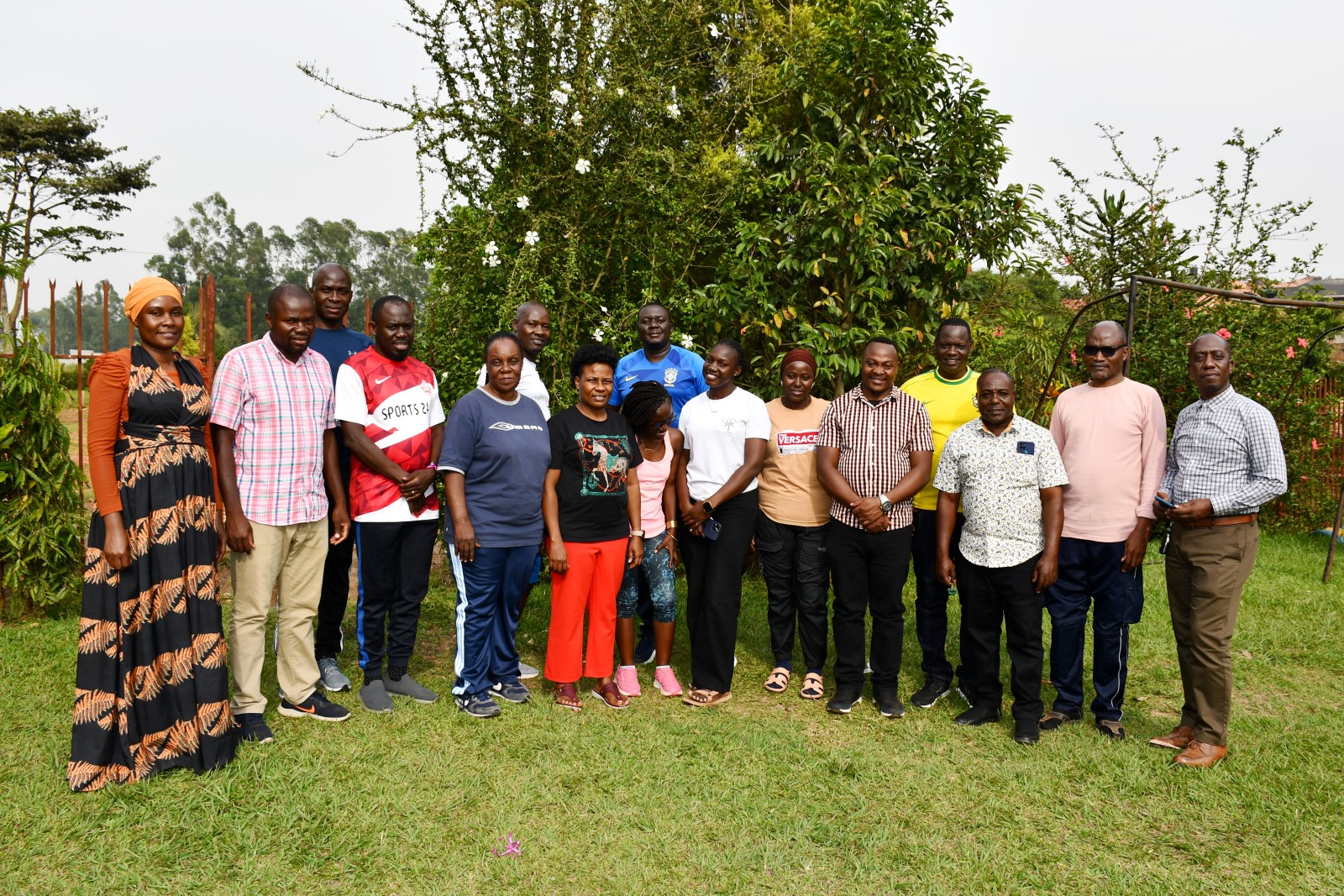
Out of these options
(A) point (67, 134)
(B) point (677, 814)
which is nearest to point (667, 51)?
(B) point (677, 814)

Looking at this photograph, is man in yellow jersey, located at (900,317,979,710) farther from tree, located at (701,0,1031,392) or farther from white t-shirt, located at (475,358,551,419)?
white t-shirt, located at (475,358,551,419)

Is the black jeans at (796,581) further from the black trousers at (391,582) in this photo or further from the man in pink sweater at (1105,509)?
the black trousers at (391,582)

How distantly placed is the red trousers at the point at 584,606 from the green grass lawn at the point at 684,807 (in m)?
0.23

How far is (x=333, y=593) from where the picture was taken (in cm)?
474

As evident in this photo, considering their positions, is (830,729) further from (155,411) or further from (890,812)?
(155,411)

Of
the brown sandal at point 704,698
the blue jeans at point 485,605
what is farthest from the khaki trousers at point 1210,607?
the blue jeans at point 485,605

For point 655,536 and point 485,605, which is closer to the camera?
point 485,605

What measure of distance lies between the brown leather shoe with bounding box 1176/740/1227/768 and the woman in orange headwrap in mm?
4265

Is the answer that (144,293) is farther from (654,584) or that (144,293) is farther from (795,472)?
(795,472)

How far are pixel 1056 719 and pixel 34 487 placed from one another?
6375 mm

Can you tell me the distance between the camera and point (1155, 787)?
3.82 metres

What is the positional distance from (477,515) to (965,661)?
2.74m

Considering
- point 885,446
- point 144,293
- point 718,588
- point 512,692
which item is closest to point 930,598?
point 885,446

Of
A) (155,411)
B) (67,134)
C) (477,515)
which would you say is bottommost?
(477,515)
